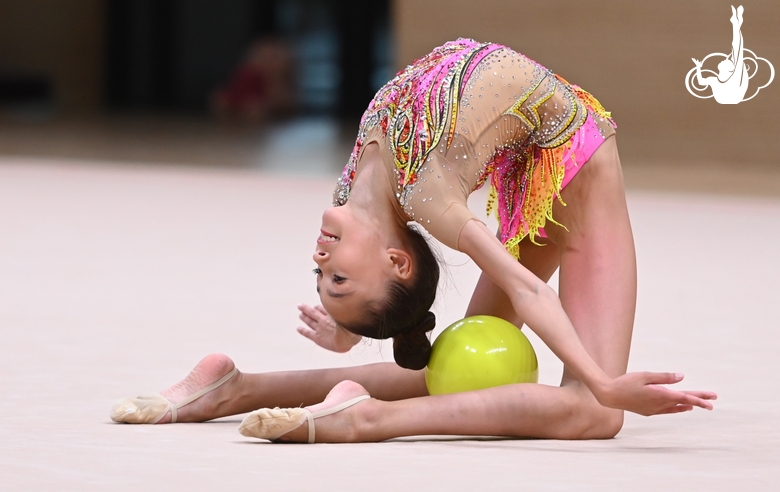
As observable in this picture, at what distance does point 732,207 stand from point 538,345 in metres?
4.38

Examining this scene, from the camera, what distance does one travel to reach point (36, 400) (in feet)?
10.4

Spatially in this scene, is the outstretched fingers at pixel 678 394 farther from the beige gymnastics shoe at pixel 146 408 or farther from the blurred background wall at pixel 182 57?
the blurred background wall at pixel 182 57

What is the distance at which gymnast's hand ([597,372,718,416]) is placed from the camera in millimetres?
2523

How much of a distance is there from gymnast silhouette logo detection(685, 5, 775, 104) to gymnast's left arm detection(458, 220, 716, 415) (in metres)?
8.17

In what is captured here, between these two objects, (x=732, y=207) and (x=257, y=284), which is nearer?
(x=257, y=284)

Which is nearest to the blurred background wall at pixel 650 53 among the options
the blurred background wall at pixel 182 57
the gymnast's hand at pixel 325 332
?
the blurred background wall at pixel 182 57

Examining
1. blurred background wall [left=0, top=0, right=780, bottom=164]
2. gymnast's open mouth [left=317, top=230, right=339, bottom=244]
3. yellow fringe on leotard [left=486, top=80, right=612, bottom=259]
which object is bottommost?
blurred background wall [left=0, top=0, right=780, bottom=164]

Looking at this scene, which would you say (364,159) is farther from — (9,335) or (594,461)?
(9,335)

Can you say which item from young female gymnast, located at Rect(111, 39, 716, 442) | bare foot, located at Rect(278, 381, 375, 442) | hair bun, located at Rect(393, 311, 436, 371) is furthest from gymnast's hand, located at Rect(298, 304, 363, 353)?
bare foot, located at Rect(278, 381, 375, 442)

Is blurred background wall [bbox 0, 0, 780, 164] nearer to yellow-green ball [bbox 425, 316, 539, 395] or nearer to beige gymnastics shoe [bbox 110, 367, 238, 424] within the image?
beige gymnastics shoe [bbox 110, 367, 238, 424]

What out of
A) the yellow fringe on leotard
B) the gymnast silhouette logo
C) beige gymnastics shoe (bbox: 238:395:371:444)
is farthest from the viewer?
the gymnast silhouette logo

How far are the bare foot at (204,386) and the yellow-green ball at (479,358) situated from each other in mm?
493

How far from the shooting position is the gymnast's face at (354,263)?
9.36ft

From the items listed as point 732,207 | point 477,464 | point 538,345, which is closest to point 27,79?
point 732,207
